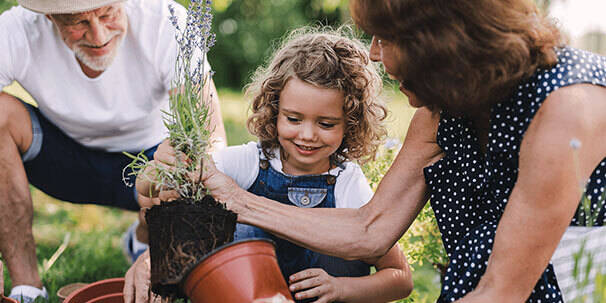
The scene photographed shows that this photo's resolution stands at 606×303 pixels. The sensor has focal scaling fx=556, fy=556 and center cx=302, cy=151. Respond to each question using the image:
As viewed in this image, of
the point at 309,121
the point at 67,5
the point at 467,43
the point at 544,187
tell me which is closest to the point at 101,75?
the point at 67,5

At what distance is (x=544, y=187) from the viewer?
164cm

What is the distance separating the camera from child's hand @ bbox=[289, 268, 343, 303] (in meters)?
2.20

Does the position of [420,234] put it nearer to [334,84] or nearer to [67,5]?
[334,84]

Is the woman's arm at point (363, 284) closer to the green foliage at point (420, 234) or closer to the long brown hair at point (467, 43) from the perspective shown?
the green foliage at point (420, 234)

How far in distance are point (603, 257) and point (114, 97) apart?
8.60 ft

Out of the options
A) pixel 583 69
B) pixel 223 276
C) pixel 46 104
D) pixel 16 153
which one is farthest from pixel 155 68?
pixel 583 69

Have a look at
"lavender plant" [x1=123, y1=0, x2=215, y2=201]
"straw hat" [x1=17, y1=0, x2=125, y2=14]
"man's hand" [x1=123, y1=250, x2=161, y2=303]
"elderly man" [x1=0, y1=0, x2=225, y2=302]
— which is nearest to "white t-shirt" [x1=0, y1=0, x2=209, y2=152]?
"elderly man" [x1=0, y1=0, x2=225, y2=302]

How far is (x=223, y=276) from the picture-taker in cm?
169

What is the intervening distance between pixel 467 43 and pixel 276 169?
1.20m

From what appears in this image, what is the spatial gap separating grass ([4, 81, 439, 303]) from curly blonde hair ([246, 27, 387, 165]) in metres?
0.21

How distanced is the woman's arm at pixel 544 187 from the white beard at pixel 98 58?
7.38ft

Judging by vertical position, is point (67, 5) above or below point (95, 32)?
above

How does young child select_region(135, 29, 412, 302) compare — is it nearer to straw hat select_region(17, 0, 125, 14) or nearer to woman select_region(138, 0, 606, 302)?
woman select_region(138, 0, 606, 302)

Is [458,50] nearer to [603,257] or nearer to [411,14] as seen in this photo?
[411,14]
